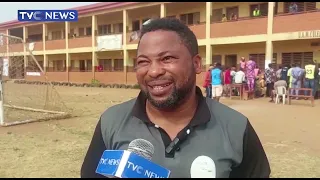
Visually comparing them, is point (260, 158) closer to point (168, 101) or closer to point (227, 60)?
point (168, 101)

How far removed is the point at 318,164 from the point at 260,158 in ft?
12.7

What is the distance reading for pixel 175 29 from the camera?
5.27 ft

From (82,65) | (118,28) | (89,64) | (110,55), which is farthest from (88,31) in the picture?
(110,55)

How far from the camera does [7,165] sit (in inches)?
195

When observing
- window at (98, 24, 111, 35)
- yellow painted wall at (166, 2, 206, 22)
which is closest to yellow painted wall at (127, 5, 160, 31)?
yellow painted wall at (166, 2, 206, 22)

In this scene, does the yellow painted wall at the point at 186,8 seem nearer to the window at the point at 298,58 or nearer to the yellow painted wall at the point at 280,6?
the yellow painted wall at the point at 280,6

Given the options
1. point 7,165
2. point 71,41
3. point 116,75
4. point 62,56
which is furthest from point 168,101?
point 62,56

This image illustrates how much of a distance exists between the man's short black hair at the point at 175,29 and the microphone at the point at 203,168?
0.48 m

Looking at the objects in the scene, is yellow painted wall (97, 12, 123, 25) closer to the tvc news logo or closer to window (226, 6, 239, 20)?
window (226, 6, 239, 20)

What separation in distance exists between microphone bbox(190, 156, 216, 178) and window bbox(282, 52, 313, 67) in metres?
17.3

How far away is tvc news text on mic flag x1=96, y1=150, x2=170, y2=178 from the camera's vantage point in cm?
122

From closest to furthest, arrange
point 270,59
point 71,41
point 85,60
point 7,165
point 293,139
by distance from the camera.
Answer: point 7,165 < point 293,139 < point 270,59 < point 71,41 < point 85,60

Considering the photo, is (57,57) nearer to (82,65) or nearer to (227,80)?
(82,65)

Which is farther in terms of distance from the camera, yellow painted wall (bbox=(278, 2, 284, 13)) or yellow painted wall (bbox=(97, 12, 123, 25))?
yellow painted wall (bbox=(97, 12, 123, 25))
